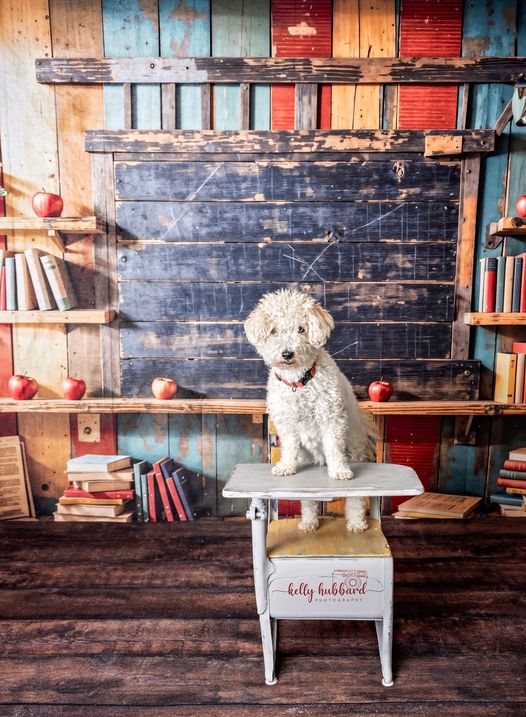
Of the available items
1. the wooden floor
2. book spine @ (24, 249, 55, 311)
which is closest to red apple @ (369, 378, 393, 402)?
the wooden floor

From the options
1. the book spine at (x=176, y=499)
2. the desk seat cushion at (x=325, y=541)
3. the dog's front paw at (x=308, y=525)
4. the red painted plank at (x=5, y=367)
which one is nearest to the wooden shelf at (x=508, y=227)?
the desk seat cushion at (x=325, y=541)

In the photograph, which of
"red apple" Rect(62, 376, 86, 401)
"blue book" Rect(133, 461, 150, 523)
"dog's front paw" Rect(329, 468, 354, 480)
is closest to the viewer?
"dog's front paw" Rect(329, 468, 354, 480)

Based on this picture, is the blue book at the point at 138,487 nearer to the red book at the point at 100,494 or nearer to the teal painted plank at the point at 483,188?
the red book at the point at 100,494

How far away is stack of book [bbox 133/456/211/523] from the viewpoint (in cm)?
299

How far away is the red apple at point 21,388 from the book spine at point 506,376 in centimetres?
262

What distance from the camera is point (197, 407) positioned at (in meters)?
2.87

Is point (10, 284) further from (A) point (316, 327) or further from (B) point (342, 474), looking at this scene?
(B) point (342, 474)

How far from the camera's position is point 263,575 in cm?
165

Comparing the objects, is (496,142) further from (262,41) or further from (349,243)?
(262,41)

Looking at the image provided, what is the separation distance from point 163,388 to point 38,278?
901mm

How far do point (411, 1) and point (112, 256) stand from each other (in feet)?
6.97

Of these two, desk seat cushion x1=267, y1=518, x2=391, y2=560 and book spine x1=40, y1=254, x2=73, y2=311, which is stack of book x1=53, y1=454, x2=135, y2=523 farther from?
desk seat cushion x1=267, y1=518, x2=391, y2=560

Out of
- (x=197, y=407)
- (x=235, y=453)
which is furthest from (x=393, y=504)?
(x=197, y=407)

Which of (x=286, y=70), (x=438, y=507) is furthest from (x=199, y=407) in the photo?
(x=286, y=70)
